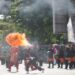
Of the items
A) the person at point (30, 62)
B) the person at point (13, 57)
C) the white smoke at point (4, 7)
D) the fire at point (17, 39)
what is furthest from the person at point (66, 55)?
the white smoke at point (4, 7)

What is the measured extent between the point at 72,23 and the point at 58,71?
2.25ft

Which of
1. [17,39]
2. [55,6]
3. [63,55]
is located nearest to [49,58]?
[63,55]

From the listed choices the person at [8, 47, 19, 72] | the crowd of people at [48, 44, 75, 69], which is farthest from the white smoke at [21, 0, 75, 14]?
the crowd of people at [48, 44, 75, 69]

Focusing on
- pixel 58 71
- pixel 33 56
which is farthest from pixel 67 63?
pixel 33 56

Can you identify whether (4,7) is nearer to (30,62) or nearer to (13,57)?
(13,57)

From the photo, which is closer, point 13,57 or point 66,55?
point 13,57

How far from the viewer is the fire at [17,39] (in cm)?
305

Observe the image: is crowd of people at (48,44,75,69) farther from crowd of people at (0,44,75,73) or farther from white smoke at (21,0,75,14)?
white smoke at (21,0,75,14)

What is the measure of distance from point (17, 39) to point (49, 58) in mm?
381

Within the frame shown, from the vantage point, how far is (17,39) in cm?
326

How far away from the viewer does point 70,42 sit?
3.29 m

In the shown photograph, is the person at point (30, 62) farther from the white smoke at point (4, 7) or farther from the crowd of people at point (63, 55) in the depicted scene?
the white smoke at point (4, 7)

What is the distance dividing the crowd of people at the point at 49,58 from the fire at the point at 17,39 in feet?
0.25

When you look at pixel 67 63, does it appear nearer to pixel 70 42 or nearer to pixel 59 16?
pixel 70 42
